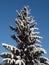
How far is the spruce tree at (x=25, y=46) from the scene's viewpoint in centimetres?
3638

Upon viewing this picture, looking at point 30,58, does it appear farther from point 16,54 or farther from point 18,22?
point 18,22

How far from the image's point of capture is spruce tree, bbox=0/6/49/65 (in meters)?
36.4

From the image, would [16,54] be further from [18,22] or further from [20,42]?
[18,22]

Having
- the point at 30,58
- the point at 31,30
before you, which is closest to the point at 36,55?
the point at 30,58

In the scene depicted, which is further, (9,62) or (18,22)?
(18,22)

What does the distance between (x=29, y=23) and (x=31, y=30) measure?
39.1 inches

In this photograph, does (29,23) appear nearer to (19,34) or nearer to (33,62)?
(19,34)

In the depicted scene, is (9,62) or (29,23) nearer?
(9,62)

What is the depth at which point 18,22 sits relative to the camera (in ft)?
125

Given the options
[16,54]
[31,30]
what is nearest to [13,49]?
[16,54]

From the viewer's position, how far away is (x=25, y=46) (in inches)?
1480

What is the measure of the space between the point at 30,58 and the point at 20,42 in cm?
A: 225

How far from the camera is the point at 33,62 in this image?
3662 cm

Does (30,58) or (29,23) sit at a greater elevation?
(29,23)
